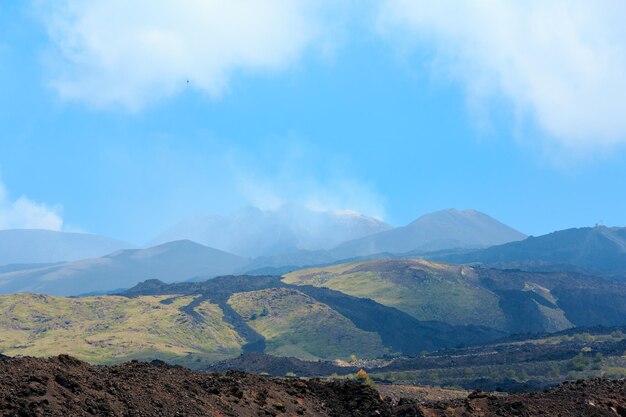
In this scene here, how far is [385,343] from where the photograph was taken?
19400cm

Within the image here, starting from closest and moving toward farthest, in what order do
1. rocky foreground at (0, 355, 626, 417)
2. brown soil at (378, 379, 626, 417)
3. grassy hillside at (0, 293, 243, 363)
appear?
rocky foreground at (0, 355, 626, 417)
brown soil at (378, 379, 626, 417)
grassy hillside at (0, 293, 243, 363)

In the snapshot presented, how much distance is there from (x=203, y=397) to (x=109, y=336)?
14830cm

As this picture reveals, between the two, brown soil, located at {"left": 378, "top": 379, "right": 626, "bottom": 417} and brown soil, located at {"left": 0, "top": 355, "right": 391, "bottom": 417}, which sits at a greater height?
brown soil, located at {"left": 0, "top": 355, "right": 391, "bottom": 417}

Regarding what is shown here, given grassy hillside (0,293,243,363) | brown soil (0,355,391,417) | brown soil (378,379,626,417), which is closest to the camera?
brown soil (0,355,391,417)

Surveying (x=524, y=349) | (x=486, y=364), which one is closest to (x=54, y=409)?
Answer: (x=486, y=364)

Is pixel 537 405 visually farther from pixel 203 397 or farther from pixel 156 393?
pixel 156 393

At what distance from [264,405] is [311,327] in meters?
167

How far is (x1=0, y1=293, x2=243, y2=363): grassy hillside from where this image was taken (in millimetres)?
154375

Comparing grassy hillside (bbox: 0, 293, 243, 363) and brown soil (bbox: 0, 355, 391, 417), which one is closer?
brown soil (bbox: 0, 355, 391, 417)

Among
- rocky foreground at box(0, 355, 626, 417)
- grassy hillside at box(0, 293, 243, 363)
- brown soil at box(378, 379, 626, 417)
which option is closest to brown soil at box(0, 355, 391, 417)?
rocky foreground at box(0, 355, 626, 417)

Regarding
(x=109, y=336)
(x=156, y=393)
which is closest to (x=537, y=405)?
(x=156, y=393)

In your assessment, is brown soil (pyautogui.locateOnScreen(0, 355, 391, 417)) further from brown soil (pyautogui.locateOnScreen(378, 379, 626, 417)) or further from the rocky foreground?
brown soil (pyautogui.locateOnScreen(378, 379, 626, 417))

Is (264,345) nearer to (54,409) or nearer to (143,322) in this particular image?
(143,322)

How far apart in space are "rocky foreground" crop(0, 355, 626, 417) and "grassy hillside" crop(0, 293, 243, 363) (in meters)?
115
